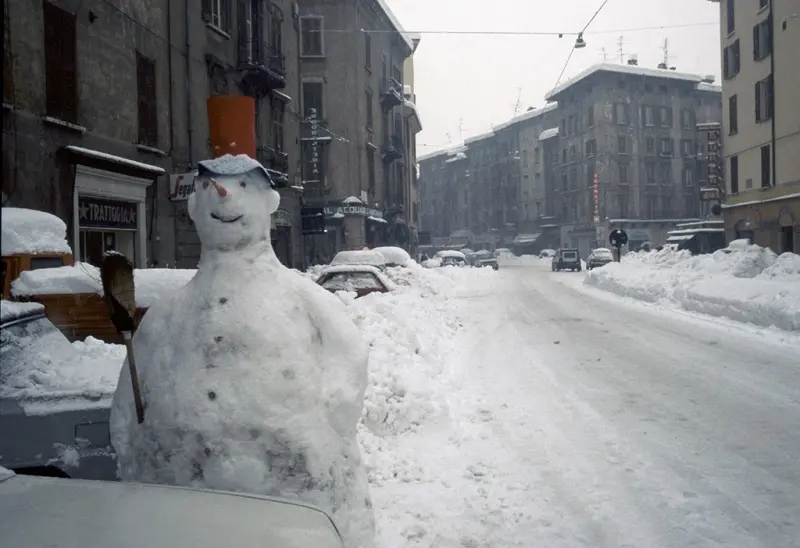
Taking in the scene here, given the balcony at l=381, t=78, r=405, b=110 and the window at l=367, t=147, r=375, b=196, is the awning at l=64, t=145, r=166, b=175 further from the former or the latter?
the balcony at l=381, t=78, r=405, b=110

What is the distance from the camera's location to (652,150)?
59250 mm

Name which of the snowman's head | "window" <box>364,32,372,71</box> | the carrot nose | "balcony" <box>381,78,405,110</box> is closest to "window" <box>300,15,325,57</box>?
"window" <box>364,32,372,71</box>

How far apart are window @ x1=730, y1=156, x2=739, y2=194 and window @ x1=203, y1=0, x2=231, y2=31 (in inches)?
982

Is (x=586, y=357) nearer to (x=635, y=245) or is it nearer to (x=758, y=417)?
(x=758, y=417)

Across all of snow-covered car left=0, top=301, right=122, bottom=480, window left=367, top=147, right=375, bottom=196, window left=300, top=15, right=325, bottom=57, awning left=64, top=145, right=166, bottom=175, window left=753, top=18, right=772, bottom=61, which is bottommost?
snow-covered car left=0, top=301, right=122, bottom=480

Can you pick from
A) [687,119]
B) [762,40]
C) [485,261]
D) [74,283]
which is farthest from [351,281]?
[687,119]

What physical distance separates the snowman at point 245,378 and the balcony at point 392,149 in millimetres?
35560

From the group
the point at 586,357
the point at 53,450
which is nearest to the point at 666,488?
the point at 53,450

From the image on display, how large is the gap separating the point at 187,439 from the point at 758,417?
557 cm

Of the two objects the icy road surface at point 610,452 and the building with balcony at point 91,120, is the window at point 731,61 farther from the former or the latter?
the building with balcony at point 91,120

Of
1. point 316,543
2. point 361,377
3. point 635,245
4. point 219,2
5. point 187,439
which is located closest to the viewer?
point 316,543

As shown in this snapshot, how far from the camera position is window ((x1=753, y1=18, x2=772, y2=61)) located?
28.2m

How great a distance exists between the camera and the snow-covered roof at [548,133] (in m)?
65.3

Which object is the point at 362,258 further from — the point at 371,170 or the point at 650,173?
the point at 650,173
